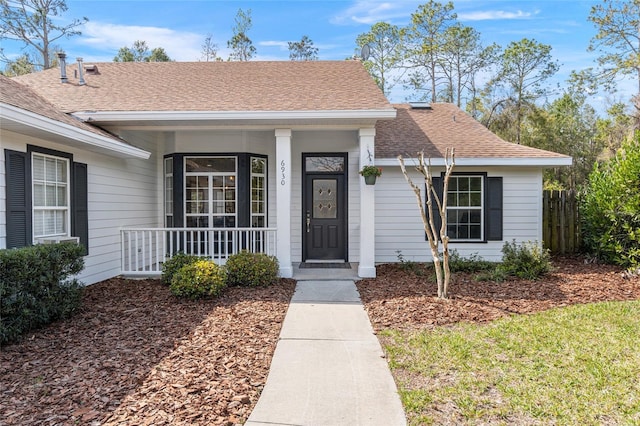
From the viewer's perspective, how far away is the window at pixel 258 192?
28.3 ft

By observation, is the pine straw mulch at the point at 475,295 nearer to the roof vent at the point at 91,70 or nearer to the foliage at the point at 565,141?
the roof vent at the point at 91,70

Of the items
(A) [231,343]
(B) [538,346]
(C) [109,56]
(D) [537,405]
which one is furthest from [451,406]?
(C) [109,56]

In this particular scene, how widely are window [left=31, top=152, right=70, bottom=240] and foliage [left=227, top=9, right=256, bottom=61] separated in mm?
19021

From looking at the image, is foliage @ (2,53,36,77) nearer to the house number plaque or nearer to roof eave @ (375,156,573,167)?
the house number plaque

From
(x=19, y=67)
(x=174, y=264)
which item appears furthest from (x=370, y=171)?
(x=19, y=67)

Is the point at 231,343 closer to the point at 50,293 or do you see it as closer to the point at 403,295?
the point at 50,293

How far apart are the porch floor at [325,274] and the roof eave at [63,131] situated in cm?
364

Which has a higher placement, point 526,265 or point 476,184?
point 476,184

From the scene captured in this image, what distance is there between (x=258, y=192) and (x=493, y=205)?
517 centimetres

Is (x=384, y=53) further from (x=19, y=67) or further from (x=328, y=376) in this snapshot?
(x=328, y=376)

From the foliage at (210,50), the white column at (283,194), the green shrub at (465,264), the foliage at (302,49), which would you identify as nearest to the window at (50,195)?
the white column at (283,194)

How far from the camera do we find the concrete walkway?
9.23 ft

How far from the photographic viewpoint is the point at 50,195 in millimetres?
5816

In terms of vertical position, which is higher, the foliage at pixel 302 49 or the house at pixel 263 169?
the foliage at pixel 302 49
